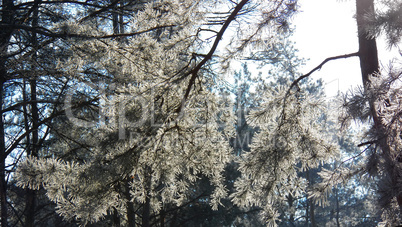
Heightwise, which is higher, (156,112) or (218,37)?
(218,37)

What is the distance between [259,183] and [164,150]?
1202 millimetres

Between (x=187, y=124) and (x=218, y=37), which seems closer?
(x=218, y=37)

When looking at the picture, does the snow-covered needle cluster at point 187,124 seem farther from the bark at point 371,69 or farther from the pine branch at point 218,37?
the bark at point 371,69

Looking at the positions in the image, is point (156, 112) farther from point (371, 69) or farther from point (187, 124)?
point (371, 69)

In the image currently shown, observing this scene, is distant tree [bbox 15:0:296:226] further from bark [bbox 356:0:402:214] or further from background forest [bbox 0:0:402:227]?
bark [bbox 356:0:402:214]

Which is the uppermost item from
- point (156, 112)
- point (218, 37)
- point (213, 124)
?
point (218, 37)

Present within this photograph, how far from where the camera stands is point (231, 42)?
4371 mm

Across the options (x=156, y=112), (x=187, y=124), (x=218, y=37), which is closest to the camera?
(x=218, y=37)

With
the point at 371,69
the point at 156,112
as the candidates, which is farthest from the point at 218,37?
the point at 371,69

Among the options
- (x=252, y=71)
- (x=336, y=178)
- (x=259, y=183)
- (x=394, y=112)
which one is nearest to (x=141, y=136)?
(x=259, y=183)

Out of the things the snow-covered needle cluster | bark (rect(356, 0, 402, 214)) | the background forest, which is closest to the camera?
bark (rect(356, 0, 402, 214))

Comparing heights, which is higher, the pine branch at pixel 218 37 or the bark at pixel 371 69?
the pine branch at pixel 218 37

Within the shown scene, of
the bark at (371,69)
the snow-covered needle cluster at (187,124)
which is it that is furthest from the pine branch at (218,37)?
the bark at (371,69)

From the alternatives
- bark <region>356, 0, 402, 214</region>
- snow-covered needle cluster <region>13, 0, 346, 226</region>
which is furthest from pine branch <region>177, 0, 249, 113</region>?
bark <region>356, 0, 402, 214</region>
